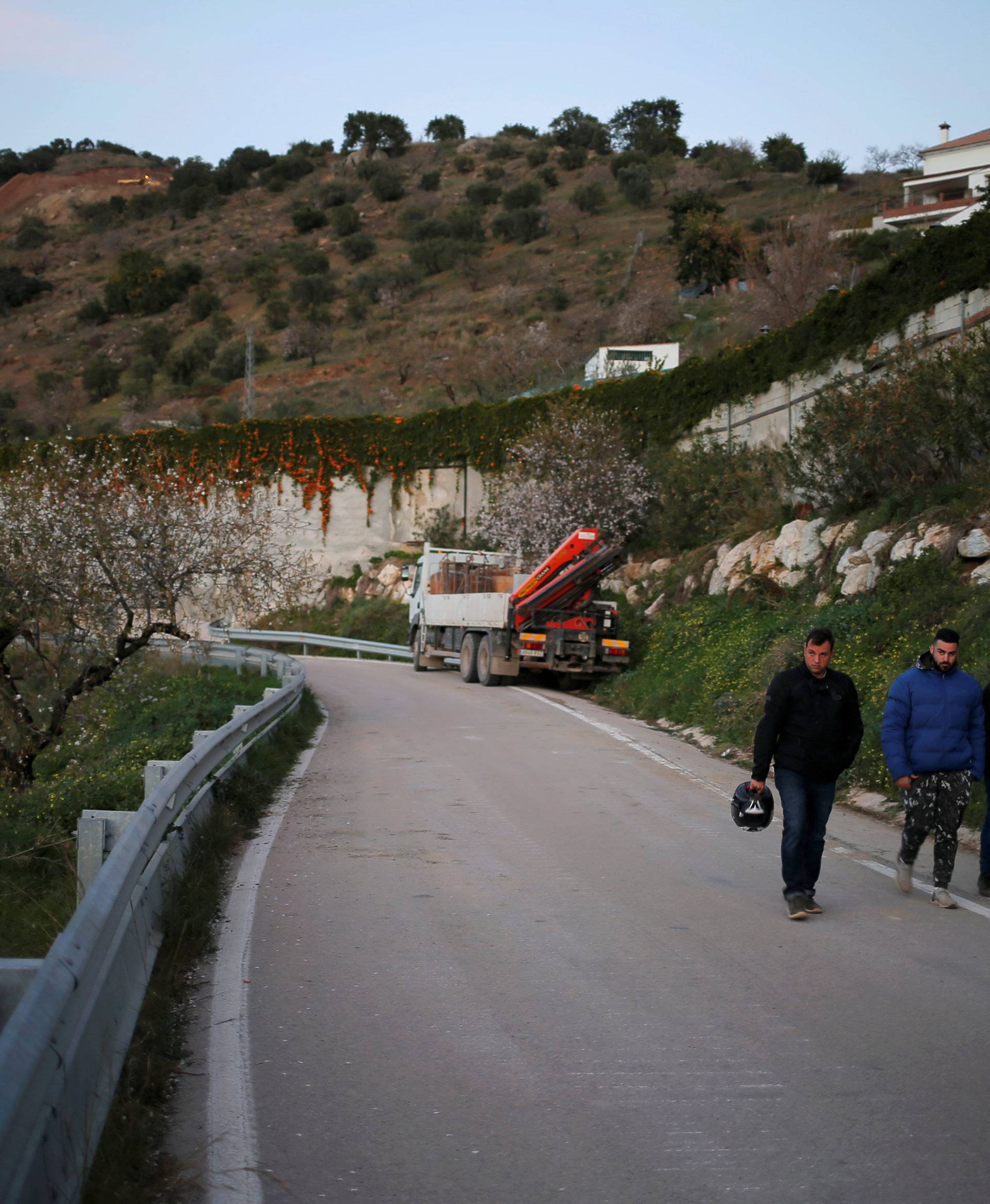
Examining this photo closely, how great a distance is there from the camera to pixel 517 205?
302ft

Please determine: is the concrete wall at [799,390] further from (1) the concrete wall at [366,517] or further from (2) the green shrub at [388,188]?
(2) the green shrub at [388,188]

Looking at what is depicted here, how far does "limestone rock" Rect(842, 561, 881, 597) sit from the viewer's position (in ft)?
60.7

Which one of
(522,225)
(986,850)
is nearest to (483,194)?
(522,225)

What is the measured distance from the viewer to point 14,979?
380cm

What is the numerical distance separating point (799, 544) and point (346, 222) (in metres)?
81.2

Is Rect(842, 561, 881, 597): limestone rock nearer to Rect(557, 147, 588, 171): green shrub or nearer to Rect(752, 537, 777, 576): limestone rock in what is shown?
Rect(752, 537, 777, 576): limestone rock

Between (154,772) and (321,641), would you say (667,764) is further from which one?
(321,641)

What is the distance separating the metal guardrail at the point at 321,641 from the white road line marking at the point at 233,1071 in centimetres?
2752

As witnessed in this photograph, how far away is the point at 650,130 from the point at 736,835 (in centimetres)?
10902

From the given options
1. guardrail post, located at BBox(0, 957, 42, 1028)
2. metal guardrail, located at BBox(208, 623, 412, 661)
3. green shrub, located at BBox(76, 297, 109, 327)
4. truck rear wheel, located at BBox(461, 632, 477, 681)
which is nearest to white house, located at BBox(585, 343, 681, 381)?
metal guardrail, located at BBox(208, 623, 412, 661)

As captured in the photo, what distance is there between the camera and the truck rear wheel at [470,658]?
2766 cm

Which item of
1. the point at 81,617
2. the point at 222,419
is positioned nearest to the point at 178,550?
the point at 81,617

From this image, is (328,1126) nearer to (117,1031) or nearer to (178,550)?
(117,1031)

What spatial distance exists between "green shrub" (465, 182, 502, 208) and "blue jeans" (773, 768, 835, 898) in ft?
306
